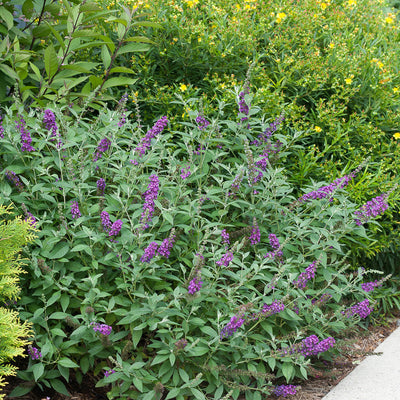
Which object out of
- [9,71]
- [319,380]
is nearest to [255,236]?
[319,380]

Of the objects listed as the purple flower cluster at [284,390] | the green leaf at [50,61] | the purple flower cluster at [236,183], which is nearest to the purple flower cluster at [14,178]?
the green leaf at [50,61]

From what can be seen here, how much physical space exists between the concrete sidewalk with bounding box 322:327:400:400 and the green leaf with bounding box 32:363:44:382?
159 centimetres

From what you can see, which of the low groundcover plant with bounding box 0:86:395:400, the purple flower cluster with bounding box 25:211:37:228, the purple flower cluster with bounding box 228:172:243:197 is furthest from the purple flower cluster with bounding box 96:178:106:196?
the purple flower cluster with bounding box 228:172:243:197

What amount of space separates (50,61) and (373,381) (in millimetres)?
2966

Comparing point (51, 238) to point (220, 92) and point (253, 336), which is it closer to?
point (253, 336)

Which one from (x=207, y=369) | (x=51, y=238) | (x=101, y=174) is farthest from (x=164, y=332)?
(x=101, y=174)

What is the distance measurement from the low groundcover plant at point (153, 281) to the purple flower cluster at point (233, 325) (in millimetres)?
10

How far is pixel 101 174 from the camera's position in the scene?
3.53m

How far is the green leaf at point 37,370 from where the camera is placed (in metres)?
2.68

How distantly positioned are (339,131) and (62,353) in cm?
270

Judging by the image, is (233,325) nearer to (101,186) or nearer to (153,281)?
(153,281)

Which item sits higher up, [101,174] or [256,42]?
[256,42]

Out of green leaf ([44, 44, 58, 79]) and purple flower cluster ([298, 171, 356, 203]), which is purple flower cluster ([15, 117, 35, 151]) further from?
purple flower cluster ([298, 171, 356, 203])

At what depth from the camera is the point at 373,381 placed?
330 centimetres
